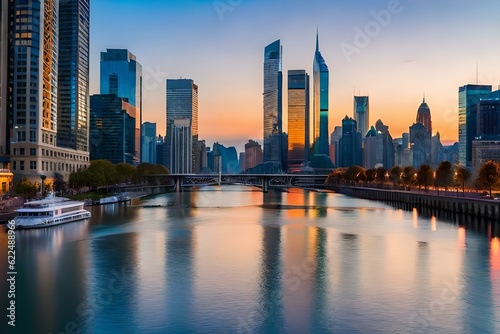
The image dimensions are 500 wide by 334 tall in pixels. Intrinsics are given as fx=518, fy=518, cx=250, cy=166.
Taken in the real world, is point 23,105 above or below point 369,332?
above

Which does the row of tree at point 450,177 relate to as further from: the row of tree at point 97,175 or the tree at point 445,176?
the row of tree at point 97,175

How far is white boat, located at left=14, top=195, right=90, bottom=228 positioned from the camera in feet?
249

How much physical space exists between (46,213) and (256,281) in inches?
1870

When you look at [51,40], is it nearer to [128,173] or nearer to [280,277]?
[128,173]

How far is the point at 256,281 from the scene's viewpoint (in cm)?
4456

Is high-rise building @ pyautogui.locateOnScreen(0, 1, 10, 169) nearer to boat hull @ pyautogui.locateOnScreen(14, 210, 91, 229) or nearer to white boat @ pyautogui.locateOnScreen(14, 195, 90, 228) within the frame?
white boat @ pyautogui.locateOnScreen(14, 195, 90, 228)

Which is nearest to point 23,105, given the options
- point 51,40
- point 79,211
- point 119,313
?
point 51,40

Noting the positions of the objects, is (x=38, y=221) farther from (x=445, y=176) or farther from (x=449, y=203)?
(x=445, y=176)

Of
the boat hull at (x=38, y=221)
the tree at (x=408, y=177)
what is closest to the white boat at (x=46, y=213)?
the boat hull at (x=38, y=221)

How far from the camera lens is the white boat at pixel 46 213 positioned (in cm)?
7588

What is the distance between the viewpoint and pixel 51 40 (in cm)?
17088

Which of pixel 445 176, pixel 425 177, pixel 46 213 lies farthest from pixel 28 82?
pixel 445 176

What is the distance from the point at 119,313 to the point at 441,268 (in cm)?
3129

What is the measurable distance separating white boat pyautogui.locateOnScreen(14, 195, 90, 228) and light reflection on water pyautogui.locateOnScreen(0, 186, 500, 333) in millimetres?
2417
